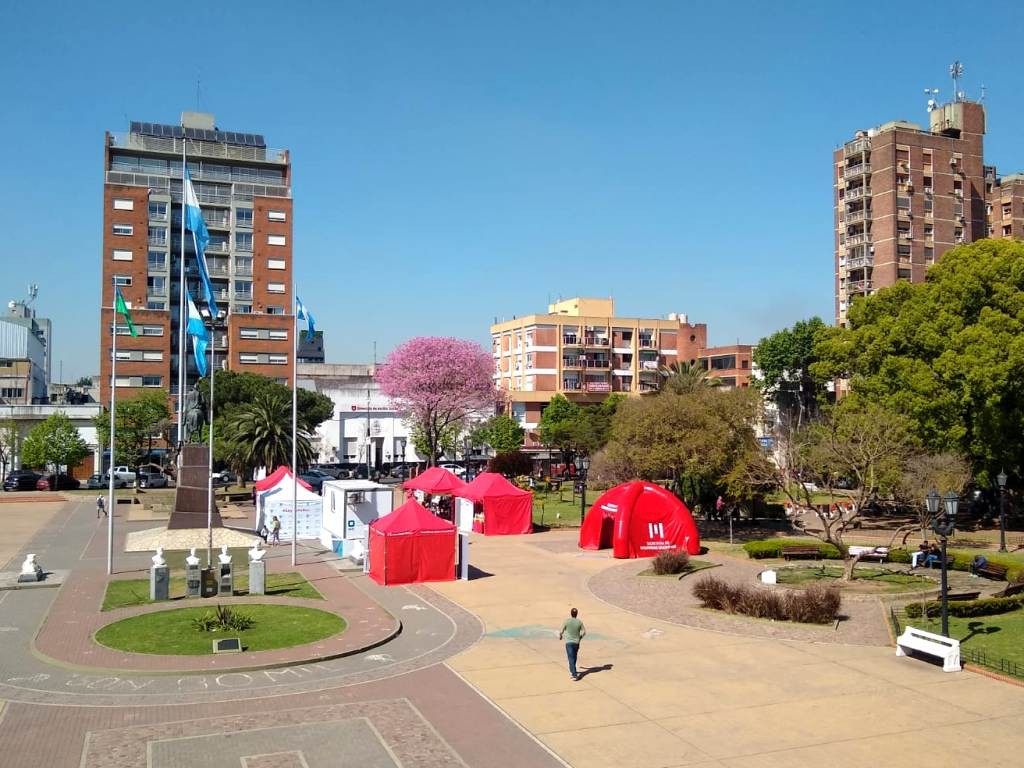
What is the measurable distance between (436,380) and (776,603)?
4584 centimetres

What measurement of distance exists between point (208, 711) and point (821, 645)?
1259cm

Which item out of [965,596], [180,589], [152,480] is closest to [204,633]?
[180,589]

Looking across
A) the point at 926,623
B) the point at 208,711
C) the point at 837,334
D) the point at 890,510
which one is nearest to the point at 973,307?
the point at 837,334

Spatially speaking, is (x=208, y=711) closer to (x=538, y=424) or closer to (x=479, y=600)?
(x=479, y=600)

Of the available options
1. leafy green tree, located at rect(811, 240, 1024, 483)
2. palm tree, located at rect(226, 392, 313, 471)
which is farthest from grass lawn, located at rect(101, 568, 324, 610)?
leafy green tree, located at rect(811, 240, 1024, 483)

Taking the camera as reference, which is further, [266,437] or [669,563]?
[266,437]

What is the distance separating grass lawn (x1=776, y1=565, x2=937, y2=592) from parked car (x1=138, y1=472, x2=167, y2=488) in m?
50.6

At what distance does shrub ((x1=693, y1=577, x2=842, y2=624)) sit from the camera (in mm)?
21531

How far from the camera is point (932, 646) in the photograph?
701 inches

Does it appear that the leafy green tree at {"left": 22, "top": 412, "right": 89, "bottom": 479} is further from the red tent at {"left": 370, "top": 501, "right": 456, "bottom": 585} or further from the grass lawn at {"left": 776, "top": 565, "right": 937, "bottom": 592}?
the grass lawn at {"left": 776, "top": 565, "right": 937, "bottom": 592}

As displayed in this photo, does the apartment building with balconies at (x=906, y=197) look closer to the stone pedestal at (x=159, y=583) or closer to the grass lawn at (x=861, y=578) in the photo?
the grass lawn at (x=861, y=578)

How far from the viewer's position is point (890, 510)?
159ft

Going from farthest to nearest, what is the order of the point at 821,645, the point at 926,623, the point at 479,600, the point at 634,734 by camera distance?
1. the point at 479,600
2. the point at 926,623
3. the point at 821,645
4. the point at 634,734

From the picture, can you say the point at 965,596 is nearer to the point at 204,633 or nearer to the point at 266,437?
the point at 204,633
